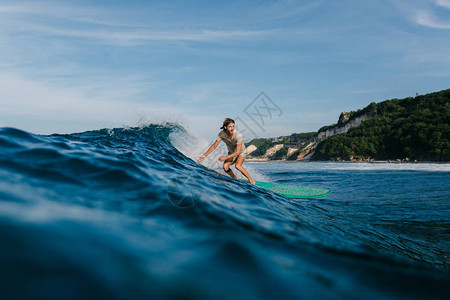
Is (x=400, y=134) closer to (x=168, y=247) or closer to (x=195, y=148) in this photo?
(x=195, y=148)

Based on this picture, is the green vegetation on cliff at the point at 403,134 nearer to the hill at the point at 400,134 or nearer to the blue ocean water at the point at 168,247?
the hill at the point at 400,134

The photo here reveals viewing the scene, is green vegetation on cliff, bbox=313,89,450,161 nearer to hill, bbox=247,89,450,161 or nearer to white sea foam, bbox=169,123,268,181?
hill, bbox=247,89,450,161

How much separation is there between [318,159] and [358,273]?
108982 millimetres

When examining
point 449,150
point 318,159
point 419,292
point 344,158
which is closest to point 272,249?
point 419,292

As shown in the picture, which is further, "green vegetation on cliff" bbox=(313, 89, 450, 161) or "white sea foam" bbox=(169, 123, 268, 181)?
"green vegetation on cliff" bbox=(313, 89, 450, 161)

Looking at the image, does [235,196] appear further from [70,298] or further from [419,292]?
[70,298]

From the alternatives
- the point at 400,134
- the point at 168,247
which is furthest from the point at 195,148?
the point at 400,134

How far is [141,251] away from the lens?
6.39ft

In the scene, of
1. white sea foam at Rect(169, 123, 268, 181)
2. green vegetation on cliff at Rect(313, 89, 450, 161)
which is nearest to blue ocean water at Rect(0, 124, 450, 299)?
white sea foam at Rect(169, 123, 268, 181)

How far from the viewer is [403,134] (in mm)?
69375

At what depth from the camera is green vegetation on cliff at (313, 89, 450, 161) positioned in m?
57.9

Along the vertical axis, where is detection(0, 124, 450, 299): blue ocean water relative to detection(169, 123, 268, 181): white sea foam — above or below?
below

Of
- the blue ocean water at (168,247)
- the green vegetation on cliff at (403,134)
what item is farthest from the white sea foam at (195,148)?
the green vegetation on cliff at (403,134)

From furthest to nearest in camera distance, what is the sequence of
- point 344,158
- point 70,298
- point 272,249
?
point 344,158, point 272,249, point 70,298
